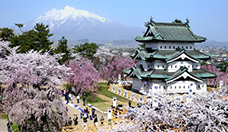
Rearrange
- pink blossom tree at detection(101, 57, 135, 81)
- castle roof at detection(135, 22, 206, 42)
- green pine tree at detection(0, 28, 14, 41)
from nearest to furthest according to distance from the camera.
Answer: castle roof at detection(135, 22, 206, 42) < pink blossom tree at detection(101, 57, 135, 81) < green pine tree at detection(0, 28, 14, 41)

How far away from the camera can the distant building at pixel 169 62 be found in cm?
3494

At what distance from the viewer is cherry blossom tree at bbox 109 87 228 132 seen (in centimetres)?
1148

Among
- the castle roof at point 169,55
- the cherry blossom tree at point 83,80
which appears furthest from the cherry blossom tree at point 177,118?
the cherry blossom tree at point 83,80

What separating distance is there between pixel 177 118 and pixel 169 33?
26.0 meters

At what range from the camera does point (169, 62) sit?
35.4 meters

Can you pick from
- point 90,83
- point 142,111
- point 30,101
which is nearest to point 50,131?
point 30,101

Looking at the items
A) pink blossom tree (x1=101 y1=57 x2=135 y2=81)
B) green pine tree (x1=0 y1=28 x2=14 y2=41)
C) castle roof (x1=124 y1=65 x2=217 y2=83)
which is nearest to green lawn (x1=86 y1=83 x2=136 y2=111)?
castle roof (x1=124 y1=65 x2=217 y2=83)

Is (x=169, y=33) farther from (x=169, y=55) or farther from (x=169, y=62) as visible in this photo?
(x=169, y=62)

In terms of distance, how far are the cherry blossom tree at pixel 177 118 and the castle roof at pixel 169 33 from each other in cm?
2306

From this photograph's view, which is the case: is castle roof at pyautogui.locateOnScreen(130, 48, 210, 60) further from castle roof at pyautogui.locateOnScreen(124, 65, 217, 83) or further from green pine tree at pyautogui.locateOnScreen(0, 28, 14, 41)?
green pine tree at pyautogui.locateOnScreen(0, 28, 14, 41)

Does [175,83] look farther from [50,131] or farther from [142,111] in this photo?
Result: [142,111]

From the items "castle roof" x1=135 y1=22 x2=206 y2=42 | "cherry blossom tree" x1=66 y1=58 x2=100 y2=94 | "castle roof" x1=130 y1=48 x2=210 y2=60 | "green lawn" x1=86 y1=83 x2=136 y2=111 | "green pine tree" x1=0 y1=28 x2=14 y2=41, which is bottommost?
"green lawn" x1=86 y1=83 x2=136 y2=111

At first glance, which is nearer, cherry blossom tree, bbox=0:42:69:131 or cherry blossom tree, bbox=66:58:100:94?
cherry blossom tree, bbox=0:42:69:131

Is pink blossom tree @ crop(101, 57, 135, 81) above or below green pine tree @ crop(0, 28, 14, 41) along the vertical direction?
below
